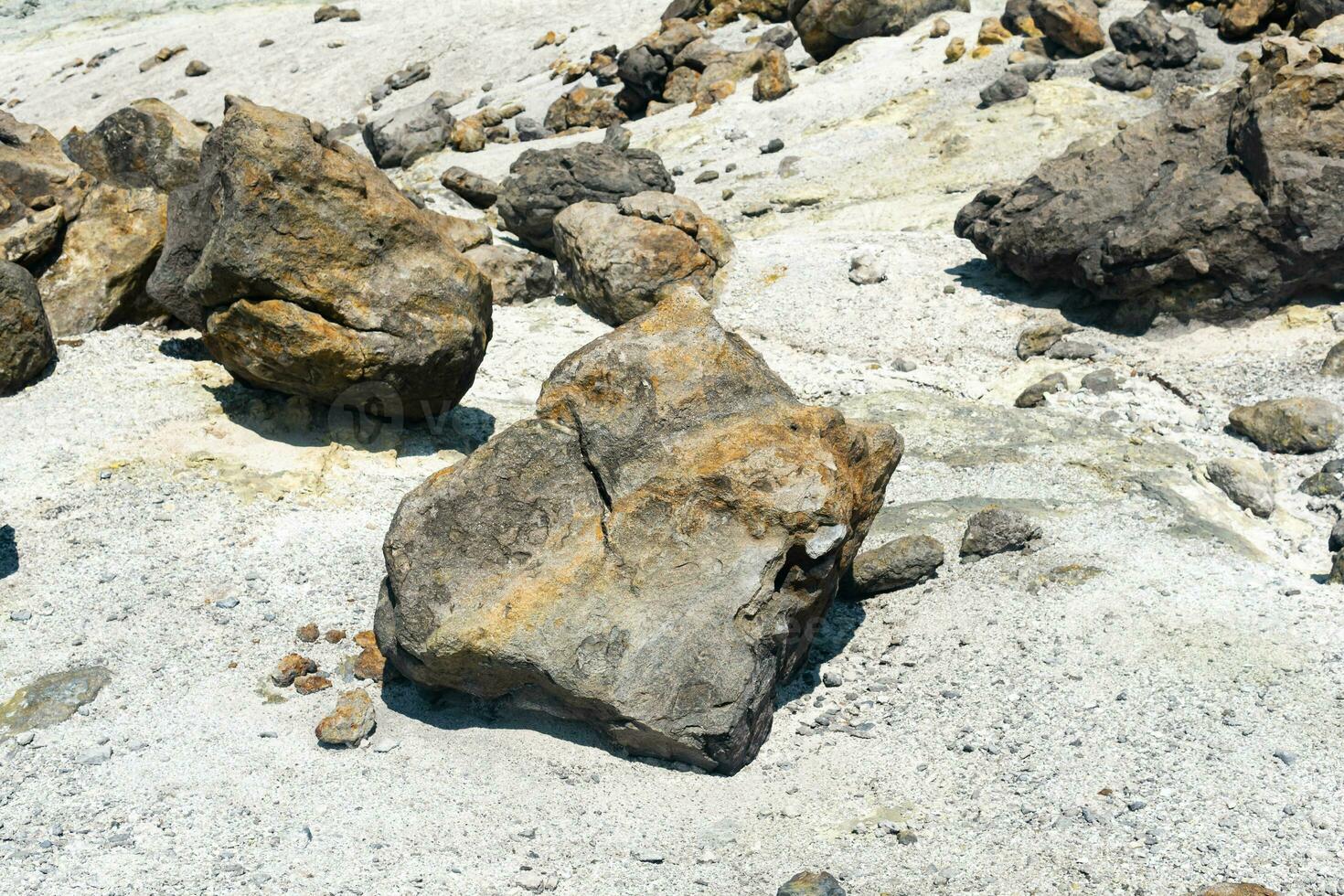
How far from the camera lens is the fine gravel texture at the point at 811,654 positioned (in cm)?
659

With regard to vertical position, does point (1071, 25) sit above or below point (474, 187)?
above

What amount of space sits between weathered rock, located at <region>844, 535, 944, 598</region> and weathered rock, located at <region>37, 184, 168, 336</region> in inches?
317

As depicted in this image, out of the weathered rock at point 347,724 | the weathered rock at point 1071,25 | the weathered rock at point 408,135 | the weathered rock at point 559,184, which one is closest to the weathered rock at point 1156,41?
the weathered rock at point 1071,25

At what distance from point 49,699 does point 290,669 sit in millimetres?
1419

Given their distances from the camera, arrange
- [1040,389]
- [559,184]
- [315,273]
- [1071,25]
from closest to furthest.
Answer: [315,273]
[1040,389]
[559,184]
[1071,25]

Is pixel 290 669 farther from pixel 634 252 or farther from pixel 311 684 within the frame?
pixel 634 252

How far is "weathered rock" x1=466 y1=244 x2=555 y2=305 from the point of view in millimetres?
16172

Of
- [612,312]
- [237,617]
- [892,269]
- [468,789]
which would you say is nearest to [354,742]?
[468,789]

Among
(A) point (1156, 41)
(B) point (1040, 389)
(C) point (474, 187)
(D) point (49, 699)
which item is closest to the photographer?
(D) point (49, 699)

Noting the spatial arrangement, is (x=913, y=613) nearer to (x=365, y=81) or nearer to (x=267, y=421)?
(x=267, y=421)

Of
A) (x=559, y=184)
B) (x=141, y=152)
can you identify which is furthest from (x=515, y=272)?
(x=141, y=152)

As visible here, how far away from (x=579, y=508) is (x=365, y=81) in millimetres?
24694

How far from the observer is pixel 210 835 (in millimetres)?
6691

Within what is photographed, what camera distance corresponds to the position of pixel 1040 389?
42.5ft
